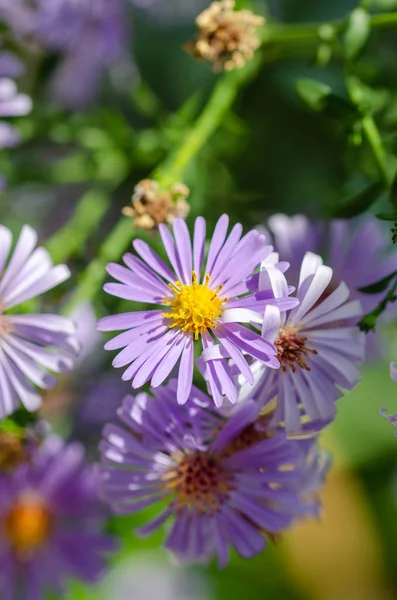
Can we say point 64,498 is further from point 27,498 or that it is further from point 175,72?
point 175,72

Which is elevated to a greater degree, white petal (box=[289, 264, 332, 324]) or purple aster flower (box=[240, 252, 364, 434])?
white petal (box=[289, 264, 332, 324])

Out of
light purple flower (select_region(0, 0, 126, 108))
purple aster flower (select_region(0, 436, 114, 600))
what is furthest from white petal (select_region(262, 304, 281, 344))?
light purple flower (select_region(0, 0, 126, 108))

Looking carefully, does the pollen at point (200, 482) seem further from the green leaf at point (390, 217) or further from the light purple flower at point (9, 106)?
the light purple flower at point (9, 106)

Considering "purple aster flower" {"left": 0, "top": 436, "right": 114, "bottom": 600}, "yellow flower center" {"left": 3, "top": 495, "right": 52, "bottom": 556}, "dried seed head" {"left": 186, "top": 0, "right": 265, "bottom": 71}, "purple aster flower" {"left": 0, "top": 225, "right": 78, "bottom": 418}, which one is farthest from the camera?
"yellow flower center" {"left": 3, "top": 495, "right": 52, "bottom": 556}

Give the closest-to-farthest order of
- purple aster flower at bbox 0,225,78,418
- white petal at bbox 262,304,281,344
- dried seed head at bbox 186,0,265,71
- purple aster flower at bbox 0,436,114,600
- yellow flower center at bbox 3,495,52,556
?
white petal at bbox 262,304,281,344, purple aster flower at bbox 0,225,78,418, dried seed head at bbox 186,0,265,71, purple aster flower at bbox 0,436,114,600, yellow flower center at bbox 3,495,52,556

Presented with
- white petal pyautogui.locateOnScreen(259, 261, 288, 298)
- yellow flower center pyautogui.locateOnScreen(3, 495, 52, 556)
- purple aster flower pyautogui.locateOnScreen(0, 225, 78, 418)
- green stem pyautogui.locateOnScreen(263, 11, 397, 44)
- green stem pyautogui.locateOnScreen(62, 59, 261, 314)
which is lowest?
yellow flower center pyautogui.locateOnScreen(3, 495, 52, 556)

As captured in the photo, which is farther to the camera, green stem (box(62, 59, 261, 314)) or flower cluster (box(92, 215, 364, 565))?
green stem (box(62, 59, 261, 314))

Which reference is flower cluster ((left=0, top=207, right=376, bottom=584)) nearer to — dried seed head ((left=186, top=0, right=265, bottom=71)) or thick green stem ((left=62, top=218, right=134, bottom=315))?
thick green stem ((left=62, top=218, right=134, bottom=315))
